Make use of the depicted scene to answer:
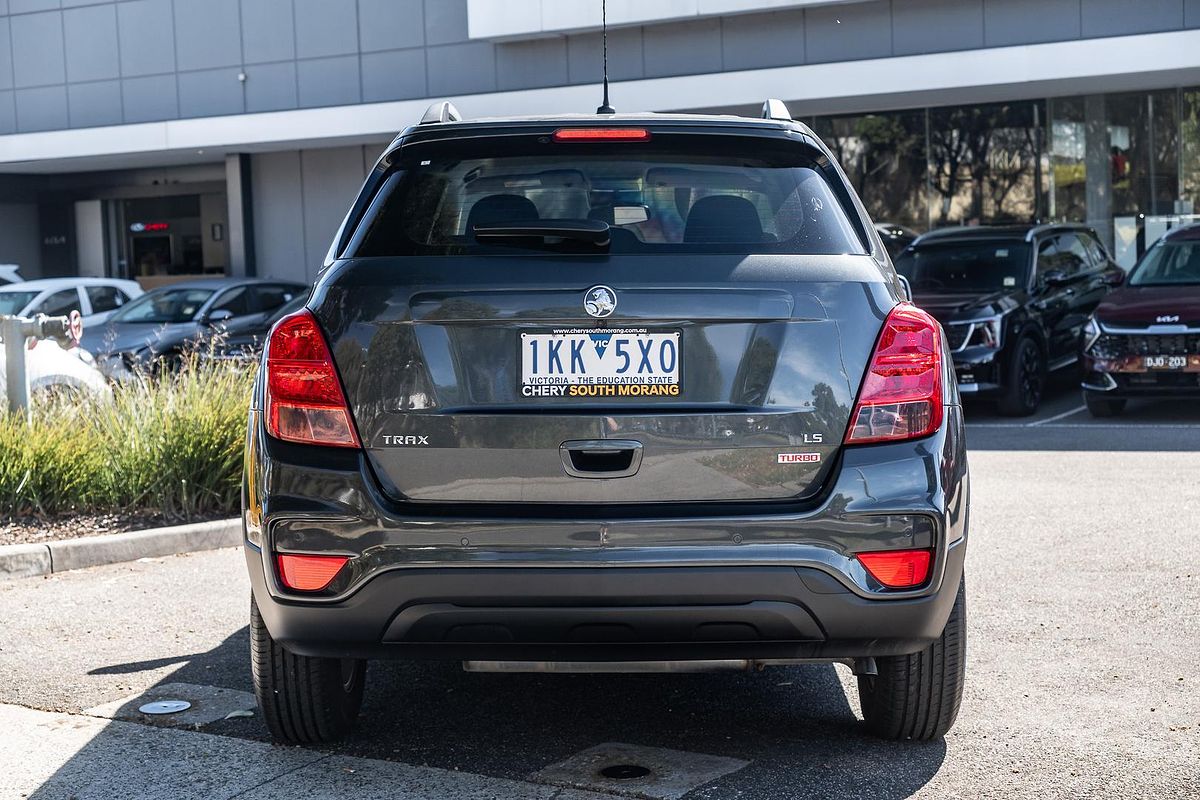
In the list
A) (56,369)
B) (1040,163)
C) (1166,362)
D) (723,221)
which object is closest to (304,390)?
(723,221)

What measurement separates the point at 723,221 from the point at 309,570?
139 cm

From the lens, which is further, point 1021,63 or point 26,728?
point 1021,63

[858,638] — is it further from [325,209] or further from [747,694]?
[325,209]

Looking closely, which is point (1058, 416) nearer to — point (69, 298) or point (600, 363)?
point (600, 363)

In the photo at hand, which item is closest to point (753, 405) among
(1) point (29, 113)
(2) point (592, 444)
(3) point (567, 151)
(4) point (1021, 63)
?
(2) point (592, 444)

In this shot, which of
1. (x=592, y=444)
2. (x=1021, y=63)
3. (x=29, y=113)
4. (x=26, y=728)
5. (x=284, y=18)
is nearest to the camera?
(x=592, y=444)

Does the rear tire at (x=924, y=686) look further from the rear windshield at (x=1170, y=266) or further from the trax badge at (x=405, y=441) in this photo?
the rear windshield at (x=1170, y=266)

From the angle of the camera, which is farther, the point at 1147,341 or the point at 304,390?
the point at 1147,341

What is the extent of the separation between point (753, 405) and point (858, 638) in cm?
64

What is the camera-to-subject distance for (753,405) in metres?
3.60

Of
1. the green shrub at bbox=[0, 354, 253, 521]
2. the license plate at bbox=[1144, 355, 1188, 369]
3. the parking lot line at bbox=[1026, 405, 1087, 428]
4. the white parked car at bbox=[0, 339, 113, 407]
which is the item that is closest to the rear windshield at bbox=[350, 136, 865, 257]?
the green shrub at bbox=[0, 354, 253, 521]

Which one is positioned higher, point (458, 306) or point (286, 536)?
point (458, 306)

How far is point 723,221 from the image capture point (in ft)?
12.6

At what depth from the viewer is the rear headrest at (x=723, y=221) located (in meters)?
3.80
